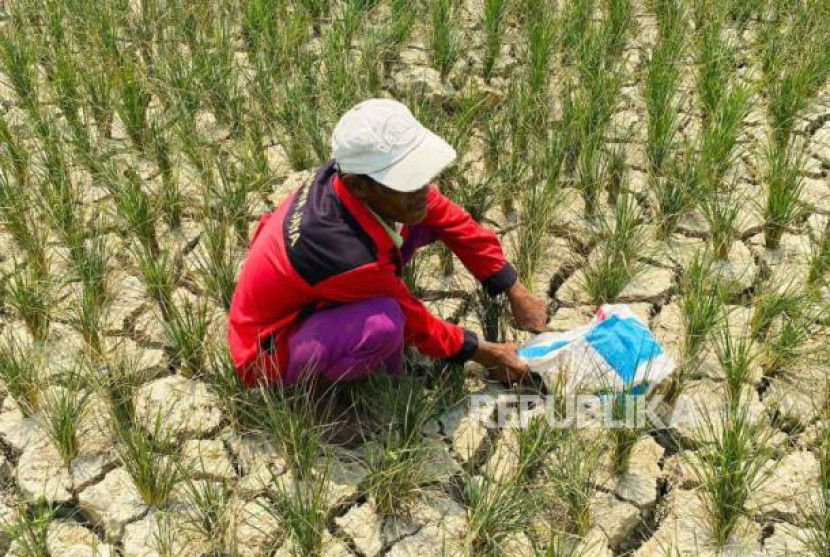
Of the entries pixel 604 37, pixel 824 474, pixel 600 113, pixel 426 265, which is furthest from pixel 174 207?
pixel 824 474

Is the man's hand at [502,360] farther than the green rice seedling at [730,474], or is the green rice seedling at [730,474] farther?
the man's hand at [502,360]

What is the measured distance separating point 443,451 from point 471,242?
599 mm

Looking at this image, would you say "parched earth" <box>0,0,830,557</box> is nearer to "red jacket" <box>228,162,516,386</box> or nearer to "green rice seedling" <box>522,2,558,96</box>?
"red jacket" <box>228,162,516,386</box>

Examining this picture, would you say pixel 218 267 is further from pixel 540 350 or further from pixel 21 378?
pixel 540 350

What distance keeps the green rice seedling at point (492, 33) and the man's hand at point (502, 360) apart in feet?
5.46

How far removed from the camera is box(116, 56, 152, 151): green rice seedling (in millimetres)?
3463

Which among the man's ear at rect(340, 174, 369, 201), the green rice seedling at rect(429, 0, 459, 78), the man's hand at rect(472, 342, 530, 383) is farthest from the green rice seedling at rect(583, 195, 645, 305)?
the green rice seedling at rect(429, 0, 459, 78)

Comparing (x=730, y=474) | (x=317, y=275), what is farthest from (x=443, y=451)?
(x=730, y=474)

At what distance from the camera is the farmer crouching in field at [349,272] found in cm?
223

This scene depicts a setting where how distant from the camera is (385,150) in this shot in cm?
220

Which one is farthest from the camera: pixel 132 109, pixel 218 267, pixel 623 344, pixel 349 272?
pixel 132 109

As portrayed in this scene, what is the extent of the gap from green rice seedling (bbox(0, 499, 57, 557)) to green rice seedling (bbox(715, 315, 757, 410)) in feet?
5.65

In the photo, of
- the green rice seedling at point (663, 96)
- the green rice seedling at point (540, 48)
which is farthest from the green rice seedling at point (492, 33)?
the green rice seedling at point (663, 96)

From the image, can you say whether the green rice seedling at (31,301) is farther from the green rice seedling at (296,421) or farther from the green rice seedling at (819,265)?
the green rice seedling at (819,265)
